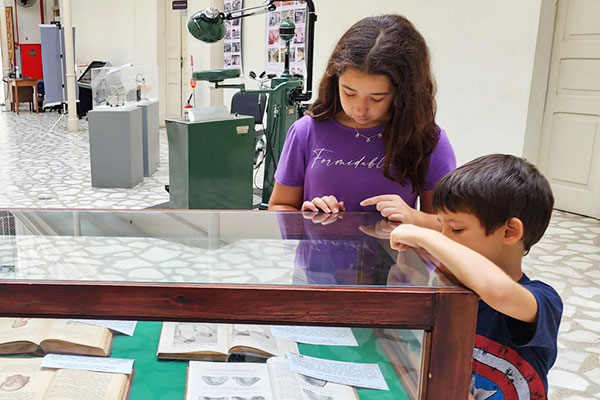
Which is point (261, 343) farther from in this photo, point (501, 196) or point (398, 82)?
point (398, 82)

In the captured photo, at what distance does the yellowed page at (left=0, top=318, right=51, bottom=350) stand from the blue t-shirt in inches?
29.9

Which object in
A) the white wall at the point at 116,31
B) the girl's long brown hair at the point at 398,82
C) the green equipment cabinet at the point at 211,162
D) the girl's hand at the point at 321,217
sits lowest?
the green equipment cabinet at the point at 211,162

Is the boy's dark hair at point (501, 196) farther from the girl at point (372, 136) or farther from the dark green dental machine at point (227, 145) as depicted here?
the dark green dental machine at point (227, 145)

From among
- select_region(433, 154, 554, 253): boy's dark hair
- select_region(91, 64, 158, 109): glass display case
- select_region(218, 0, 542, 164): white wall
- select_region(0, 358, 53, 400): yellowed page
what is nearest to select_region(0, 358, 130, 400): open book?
select_region(0, 358, 53, 400): yellowed page

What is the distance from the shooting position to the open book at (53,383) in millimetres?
1089

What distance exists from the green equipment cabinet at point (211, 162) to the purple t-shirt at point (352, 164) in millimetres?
2607

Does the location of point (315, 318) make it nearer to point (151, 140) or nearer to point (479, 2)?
point (479, 2)

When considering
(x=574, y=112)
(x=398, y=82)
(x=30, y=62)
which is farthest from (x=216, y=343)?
(x=30, y=62)

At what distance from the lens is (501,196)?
99 cm

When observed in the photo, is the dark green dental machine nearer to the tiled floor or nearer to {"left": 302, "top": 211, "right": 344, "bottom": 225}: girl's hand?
the tiled floor

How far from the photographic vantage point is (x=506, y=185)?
3.28 ft

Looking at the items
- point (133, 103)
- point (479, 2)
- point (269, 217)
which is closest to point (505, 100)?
point (479, 2)

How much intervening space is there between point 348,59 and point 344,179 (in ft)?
0.99

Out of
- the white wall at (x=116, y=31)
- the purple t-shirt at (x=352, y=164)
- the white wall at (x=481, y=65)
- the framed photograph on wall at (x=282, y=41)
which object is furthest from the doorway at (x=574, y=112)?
the white wall at (x=116, y=31)
